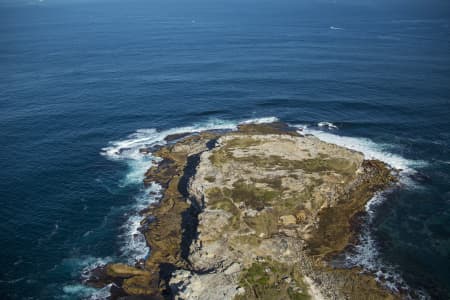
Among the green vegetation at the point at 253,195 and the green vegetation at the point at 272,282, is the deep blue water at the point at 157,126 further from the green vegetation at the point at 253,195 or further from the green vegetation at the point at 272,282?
the green vegetation at the point at 253,195

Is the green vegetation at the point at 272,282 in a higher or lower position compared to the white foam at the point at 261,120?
lower

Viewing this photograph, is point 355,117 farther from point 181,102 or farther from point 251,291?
point 251,291

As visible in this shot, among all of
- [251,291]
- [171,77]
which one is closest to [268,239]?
[251,291]

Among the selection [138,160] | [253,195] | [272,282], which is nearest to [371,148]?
[253,195]

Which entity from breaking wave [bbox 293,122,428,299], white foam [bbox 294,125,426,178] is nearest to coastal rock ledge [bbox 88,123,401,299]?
breaking wave [bbox 293,122,428,299]

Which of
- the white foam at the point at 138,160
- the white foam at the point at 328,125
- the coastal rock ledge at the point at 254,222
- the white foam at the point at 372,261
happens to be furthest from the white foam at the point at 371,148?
the white foam at the point at 372,261

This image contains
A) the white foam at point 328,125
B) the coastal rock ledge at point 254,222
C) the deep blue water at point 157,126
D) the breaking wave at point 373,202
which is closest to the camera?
the coastal rock ledge at point 254,222
